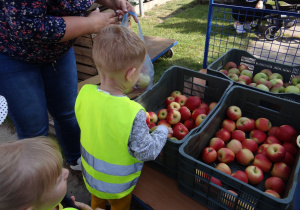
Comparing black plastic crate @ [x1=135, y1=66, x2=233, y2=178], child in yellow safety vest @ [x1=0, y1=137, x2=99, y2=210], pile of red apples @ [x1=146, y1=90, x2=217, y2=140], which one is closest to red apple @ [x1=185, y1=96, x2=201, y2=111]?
pile of red apples @ [x1=146, y1=90, x2=217, y2=140]

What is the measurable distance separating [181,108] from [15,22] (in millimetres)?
1317

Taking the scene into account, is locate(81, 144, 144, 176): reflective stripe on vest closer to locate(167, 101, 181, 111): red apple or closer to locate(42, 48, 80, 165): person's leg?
locate(42, 48, 80, 165): person's leg

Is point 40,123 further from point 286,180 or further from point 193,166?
point 286,180

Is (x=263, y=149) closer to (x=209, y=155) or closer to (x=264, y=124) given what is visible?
(x=264, y=124)

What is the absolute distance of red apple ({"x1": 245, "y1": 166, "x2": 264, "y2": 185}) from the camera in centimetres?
154

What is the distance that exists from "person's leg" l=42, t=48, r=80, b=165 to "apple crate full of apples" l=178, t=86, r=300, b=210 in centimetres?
89

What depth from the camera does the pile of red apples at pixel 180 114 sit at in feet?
6.15

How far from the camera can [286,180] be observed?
1533 millimetres

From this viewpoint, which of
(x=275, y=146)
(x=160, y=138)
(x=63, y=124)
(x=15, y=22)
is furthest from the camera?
(x=63, y=124)

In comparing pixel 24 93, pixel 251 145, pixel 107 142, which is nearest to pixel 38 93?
pixel 24 93

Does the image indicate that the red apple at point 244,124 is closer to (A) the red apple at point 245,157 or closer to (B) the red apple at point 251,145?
(B) the red apple at point 251,145

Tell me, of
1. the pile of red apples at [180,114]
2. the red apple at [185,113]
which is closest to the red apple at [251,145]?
the pile of red apples at [180,114]

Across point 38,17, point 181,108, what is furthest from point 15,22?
point 181,108

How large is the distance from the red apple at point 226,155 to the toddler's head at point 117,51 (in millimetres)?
890
